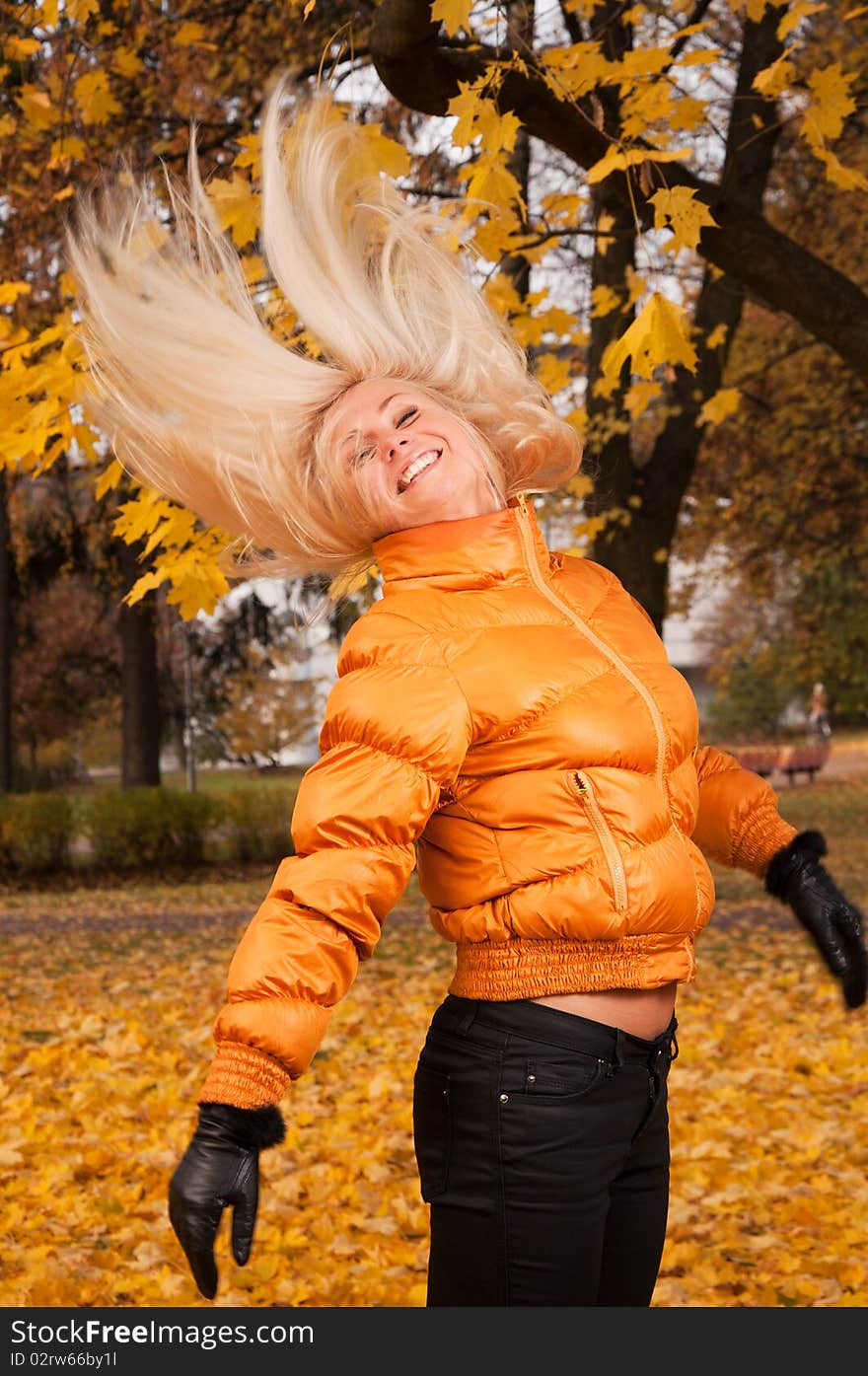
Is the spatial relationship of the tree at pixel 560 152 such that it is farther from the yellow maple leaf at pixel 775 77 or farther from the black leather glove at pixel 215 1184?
the black leather glove at pixel 215 1184

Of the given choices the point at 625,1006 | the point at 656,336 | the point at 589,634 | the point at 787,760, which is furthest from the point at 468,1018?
the point at 787,760

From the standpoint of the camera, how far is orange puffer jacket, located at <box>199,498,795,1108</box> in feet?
5.86

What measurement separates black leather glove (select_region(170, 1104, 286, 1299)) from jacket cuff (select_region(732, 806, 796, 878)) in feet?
3.55

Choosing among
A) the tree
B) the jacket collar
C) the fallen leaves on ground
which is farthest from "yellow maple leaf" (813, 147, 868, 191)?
the fallen leaves on ground

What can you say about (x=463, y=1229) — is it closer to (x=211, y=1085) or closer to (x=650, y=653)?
(x=211, y=1085)

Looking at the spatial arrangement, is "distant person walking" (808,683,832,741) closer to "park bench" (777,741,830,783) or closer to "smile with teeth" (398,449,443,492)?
"park bench" (777,741,830,783)

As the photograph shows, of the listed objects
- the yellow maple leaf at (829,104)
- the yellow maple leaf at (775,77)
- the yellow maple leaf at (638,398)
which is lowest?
the yellow maple leaf at (638,398)

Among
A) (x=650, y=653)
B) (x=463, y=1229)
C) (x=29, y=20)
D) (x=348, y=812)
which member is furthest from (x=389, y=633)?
(x=29, y=20)

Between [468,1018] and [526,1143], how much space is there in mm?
197

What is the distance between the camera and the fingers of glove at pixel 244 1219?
171cm

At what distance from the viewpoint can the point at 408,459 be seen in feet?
7.13

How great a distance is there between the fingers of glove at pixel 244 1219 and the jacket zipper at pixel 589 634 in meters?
0.83

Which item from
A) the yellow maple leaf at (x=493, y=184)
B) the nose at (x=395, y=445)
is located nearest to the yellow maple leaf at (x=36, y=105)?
the yellow maple leaf at (x=493, y=184)

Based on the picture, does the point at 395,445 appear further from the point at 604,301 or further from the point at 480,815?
the point at 604,301
